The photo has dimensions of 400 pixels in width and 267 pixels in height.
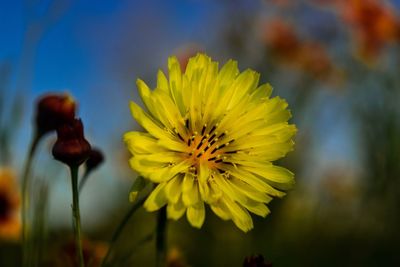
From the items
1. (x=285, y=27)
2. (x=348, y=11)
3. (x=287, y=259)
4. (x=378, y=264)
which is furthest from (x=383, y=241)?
(x=285, y=27)

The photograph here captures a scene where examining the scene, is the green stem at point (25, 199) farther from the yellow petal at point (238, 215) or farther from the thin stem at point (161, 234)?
the yellow petal at point (238, 215)

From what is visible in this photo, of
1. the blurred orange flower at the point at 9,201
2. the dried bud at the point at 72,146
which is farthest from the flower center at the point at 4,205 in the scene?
the dried bud at the point at 72,146

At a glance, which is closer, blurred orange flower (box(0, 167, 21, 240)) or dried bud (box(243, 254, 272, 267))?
dried bud (box(243, 254, 272, 267))

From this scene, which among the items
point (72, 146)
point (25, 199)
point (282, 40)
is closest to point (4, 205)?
point (25, 199)

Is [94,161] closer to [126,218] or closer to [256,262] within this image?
[126,218]

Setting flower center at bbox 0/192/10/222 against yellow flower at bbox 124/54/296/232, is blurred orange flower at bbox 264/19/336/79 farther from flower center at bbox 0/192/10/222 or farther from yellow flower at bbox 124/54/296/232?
yellow flower at bbox 124/54/296/232

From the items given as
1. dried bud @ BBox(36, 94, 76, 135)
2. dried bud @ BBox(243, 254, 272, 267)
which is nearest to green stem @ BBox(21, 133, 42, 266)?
dried bud @ BBox(36, 94, 76, 135)

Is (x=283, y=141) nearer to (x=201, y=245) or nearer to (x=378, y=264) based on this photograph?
(x=378, y=264)
